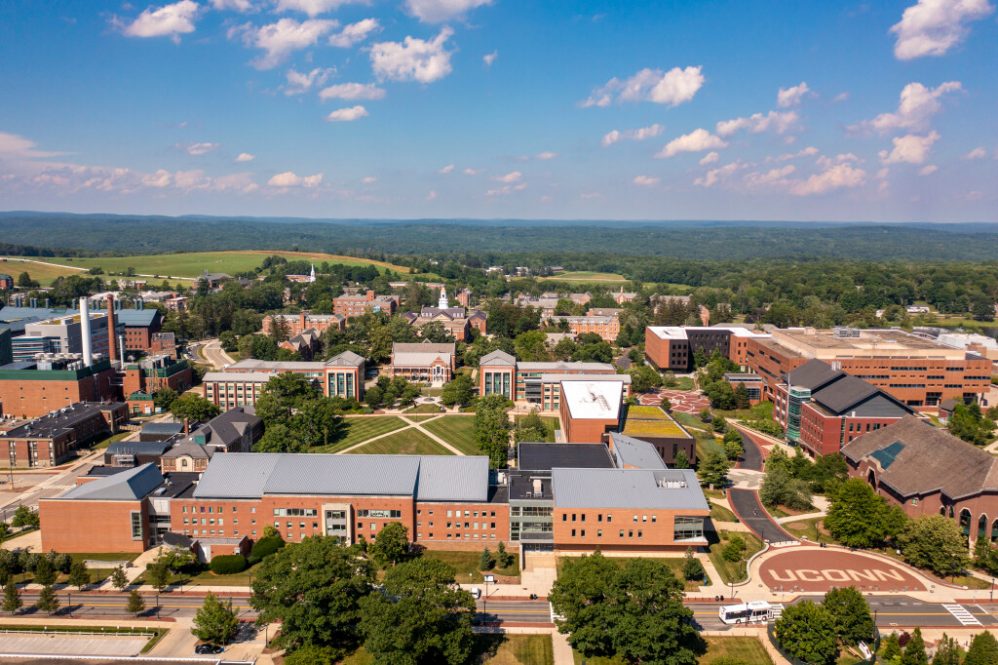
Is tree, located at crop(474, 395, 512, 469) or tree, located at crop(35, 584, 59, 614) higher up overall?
tree, located at crop(474, 395, 512, 469)

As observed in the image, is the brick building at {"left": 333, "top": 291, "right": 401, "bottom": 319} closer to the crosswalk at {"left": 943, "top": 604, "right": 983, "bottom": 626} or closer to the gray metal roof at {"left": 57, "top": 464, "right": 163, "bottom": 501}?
the gray metal roof at {"left": 57, "top": 464, "right": 163, "bottom": 501}

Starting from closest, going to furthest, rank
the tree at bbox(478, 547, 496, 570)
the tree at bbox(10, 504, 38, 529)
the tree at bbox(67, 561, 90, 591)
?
the tree at bbox(67, 561, 90, 591) < the tree at bbox(478, 547, 496, 570) < the tree at bbox(10, 504, 38, 529)

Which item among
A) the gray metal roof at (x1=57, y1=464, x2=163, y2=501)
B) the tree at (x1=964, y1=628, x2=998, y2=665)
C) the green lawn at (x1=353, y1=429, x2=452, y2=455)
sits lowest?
the green lawn at (x1=353, y1=429, x2=452, y2=455)

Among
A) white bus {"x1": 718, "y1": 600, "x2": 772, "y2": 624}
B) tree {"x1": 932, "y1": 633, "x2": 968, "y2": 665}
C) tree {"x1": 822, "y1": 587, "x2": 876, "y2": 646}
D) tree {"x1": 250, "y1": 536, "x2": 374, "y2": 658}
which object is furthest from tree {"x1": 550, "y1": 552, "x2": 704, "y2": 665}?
tree {"x1": 932, "y1": 633, "x2": 968, "y2": 665}

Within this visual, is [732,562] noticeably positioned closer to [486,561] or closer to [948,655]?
[948,655]

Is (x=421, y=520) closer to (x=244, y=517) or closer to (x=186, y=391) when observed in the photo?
(x=244, y=517)
